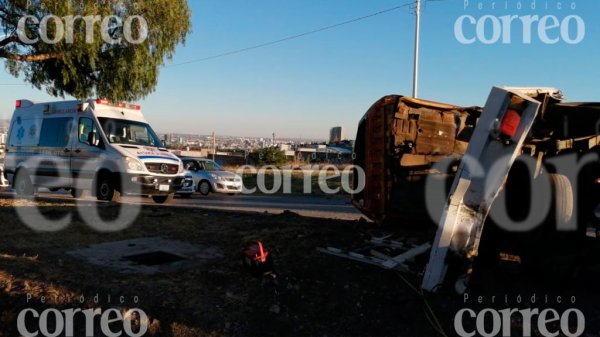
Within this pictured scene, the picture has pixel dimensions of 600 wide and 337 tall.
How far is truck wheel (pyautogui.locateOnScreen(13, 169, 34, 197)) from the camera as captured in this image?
1340 centimetres

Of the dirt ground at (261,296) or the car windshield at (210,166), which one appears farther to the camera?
the car windshield at (210,166)

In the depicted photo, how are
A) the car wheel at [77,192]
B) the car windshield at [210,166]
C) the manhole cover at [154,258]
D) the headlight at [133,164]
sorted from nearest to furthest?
1. the manhole cover at [154,258]
2. the headlight at [133,164]
3. the car wheel at [77,192]
4. the car windshield at [210,166]

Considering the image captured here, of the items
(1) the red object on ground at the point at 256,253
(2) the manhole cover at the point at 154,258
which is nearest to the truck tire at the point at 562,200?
(1) the red object on ground at the point at 256,253

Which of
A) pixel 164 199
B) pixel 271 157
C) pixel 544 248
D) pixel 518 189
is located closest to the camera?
pixel 544 248

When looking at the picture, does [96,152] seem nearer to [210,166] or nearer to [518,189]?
[210,166]

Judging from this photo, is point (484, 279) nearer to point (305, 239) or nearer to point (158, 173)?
point (305, 239)

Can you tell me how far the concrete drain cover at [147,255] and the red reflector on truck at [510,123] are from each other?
3.34 metres

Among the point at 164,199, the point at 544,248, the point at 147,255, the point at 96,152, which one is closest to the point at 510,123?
the point at 544,248

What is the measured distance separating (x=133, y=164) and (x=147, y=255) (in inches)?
228

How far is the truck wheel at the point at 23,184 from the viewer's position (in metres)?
13.4

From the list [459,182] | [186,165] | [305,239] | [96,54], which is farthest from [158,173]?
[459,182]

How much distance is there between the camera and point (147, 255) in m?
5.94

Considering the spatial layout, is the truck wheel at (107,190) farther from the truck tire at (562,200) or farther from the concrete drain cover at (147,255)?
the truck tire at (562,200)

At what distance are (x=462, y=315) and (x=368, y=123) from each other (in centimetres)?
310
